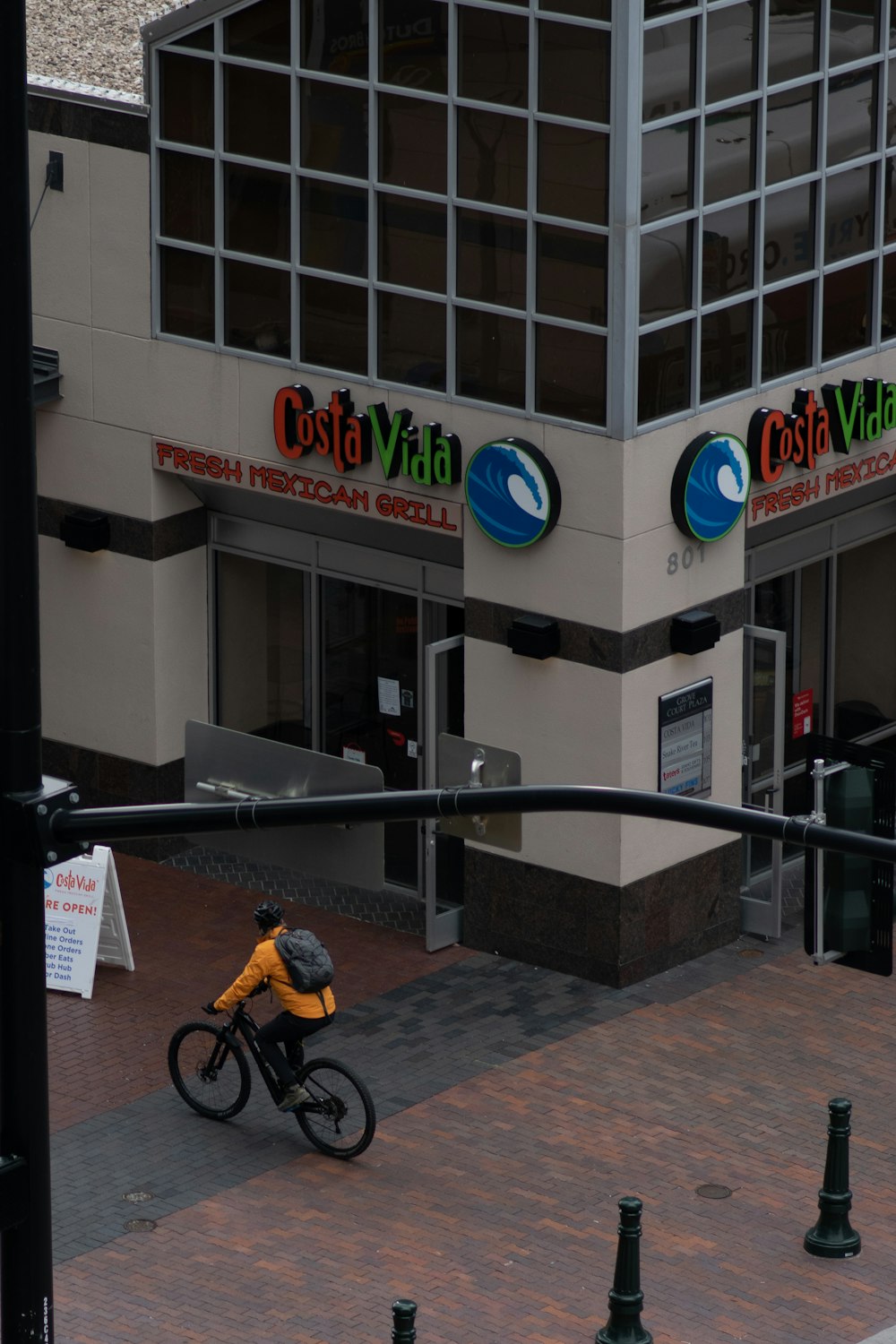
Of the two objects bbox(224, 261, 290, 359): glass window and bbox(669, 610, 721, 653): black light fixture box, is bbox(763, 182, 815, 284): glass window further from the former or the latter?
bbox(224, 261, 290, 359): glass window

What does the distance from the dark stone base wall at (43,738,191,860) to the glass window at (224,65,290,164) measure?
5040 mm

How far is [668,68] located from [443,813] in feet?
29.6

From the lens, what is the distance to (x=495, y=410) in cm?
1611

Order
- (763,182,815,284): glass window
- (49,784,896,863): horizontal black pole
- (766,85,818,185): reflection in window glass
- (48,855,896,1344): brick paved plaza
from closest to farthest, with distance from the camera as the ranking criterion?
1. (49,784,896,863): horizontal black pole
2. (48,855,896,1344): brick paved plaza
3. (766,85,818,185): reflection in window glass
4. (763,182,815,284): glass window

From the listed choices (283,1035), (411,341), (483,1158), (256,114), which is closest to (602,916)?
(483,1158)

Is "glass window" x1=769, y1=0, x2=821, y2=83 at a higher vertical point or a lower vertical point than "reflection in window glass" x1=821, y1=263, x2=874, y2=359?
higher

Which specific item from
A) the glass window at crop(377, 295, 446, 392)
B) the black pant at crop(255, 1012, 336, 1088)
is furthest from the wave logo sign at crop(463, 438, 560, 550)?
the black pant at crop(255, 1012, 336, 1088)

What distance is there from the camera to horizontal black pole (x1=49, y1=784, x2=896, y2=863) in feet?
23.2

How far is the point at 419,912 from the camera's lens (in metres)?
17.8

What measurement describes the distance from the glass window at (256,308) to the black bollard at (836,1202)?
763 centimetres

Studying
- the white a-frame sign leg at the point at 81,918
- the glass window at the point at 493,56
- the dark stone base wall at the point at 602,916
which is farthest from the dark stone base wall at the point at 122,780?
the glass window at the point at 493,56

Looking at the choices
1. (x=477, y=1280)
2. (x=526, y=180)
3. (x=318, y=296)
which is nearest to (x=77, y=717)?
(x=318, y=296)

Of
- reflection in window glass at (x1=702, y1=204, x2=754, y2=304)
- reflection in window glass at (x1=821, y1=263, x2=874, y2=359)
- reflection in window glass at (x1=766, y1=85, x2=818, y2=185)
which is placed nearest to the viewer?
reflection in window glass at (x1=702, y1=204, x2=754, y2=304)

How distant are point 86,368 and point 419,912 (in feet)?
16.9
